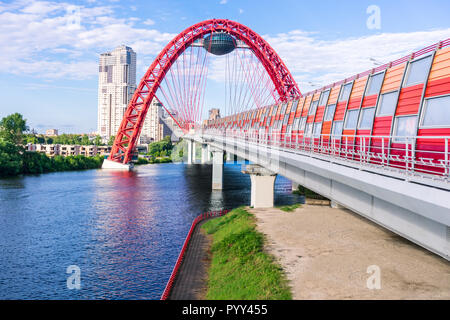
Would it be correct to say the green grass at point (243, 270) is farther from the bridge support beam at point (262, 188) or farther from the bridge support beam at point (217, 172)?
the bridge support beam at point (217, 172)

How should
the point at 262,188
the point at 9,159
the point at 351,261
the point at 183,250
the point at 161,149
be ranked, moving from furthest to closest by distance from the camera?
the point at 161,149 → the point at 9,159 → the point at 262,188 → the point at 183,250 → the point at 351,261

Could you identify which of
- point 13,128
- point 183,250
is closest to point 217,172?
point 183,250

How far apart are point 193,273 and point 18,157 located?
64.1 meters

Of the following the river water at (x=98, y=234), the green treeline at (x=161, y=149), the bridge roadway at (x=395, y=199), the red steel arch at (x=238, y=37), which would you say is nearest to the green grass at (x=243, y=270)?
the river water at (x=98, y=234)

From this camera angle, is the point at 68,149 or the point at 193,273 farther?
the point at 68,149

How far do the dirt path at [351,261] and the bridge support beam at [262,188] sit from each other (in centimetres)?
877

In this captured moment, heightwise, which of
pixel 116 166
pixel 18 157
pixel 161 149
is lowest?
pixel 116 166

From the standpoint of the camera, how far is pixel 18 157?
69.7 meters

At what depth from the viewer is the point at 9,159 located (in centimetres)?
6788

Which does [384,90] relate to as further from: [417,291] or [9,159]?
[9,159]

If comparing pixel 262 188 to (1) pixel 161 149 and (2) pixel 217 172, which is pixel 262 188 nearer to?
(2) pixel 217 172

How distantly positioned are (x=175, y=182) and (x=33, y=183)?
794 inches

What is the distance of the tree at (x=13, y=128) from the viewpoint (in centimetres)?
7294
